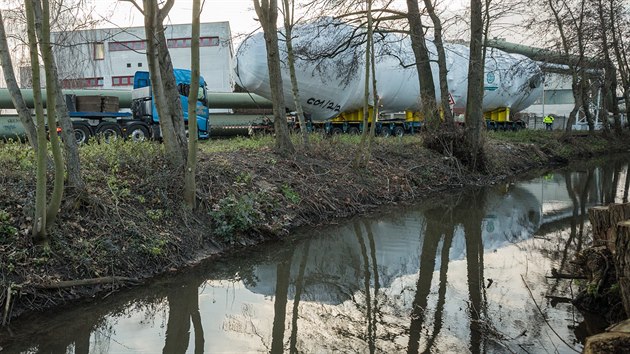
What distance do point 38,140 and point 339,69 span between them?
12364mm

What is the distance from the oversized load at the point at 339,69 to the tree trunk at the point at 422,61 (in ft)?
1.78

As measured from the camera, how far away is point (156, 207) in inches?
301

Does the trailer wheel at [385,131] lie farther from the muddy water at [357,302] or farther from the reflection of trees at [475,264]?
the muddy water at [357,302]

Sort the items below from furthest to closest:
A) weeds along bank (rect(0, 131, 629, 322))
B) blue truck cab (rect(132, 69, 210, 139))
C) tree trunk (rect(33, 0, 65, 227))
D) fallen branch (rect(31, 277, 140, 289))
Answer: blue truck cab (rect(132, 69, 210, 139)), weeds along bank (rect(0, 131, 629, 322)), fallen branch (rect(31, 277, 140, 289)), tree trunk (rect(33, 0, 65, 227))

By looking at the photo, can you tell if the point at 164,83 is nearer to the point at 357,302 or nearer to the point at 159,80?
the point at 159,80

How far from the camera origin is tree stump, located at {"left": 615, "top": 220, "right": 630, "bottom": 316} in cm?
405

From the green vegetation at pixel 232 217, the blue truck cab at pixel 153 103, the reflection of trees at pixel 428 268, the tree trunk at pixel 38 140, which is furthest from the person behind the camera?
the blue truck cab at pixel 153 103

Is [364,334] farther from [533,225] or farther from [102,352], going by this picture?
[533,225]

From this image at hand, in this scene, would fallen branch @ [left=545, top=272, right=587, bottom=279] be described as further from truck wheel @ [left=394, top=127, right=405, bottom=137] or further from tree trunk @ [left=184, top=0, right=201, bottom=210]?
truck wheel @ [left=394, top=127, right=405, bottom=137]

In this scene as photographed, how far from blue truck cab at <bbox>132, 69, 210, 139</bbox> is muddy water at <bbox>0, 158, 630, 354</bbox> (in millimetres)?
9738

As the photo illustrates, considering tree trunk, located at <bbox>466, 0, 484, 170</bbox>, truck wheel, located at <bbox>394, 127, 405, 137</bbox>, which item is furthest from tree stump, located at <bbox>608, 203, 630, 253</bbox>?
truck wheel, located at <bbox>394, 127, 405, 137</bbox>

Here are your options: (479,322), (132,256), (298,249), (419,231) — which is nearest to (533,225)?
(419,231)

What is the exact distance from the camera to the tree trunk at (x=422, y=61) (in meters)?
15.6

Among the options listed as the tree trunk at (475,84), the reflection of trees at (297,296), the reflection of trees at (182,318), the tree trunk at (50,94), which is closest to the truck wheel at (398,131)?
the tree trunk at (475,84)
